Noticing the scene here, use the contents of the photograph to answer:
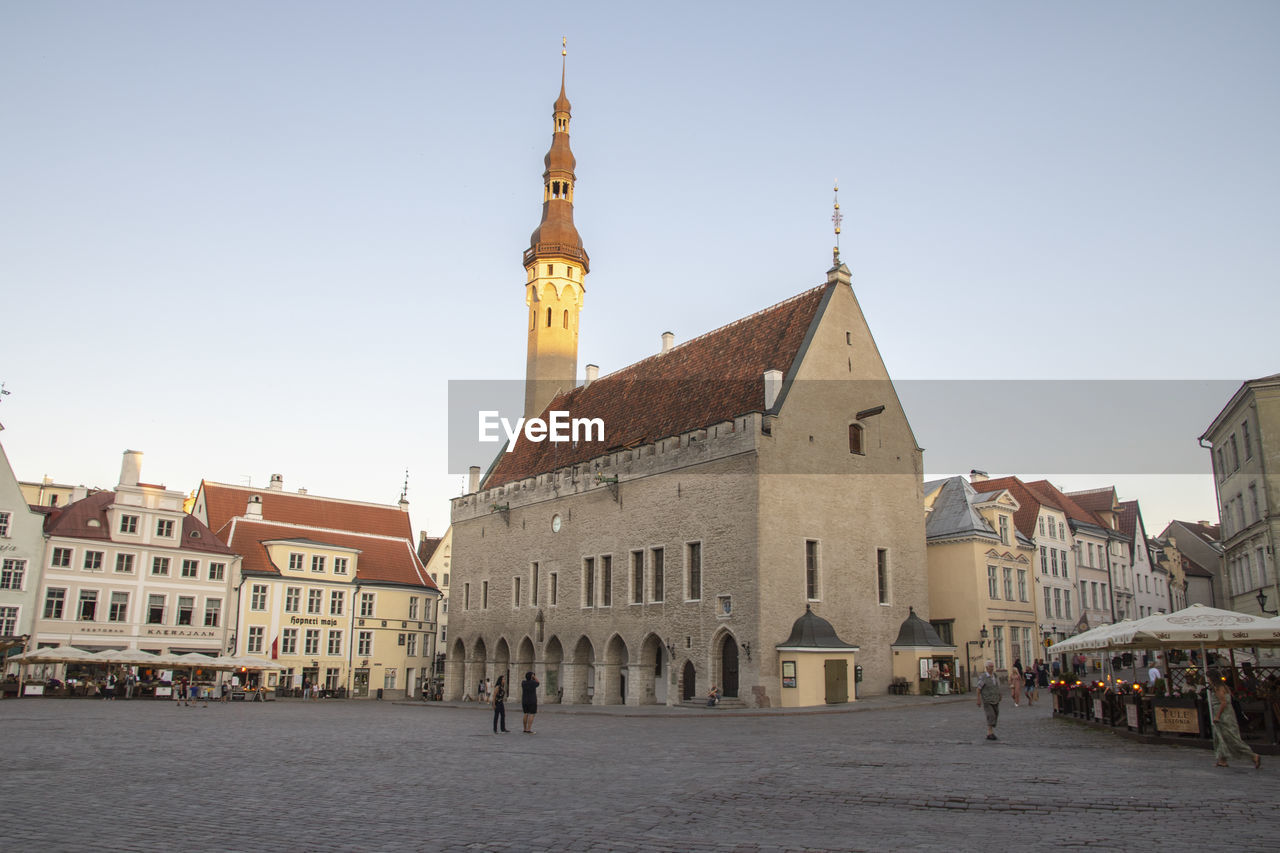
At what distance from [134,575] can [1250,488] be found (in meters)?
45.9

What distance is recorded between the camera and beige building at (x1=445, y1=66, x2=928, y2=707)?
3281 cm

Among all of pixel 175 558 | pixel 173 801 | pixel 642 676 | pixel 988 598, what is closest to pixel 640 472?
pixel 642 676

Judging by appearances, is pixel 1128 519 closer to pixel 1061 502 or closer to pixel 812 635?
pixel 1061 502

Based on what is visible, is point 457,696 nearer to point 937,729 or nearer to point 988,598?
point 988,598

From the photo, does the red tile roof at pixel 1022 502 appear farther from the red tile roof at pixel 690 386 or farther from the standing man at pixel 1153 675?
the red tile roof at pixel 690 386

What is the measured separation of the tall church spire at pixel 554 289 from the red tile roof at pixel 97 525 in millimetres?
17219

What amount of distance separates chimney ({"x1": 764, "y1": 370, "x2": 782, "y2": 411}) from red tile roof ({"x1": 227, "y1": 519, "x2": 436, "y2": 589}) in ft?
97.3

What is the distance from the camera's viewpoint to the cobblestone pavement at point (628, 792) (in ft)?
26.4

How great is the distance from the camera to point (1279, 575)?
30250mm

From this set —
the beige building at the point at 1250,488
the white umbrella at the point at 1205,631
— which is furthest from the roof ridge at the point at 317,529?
the white umbrella at the point at 1205,631

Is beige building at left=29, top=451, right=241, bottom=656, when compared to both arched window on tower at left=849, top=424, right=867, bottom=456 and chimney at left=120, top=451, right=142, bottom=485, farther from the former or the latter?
arched window on tower at left=849, top=424, right=867, bottom=456

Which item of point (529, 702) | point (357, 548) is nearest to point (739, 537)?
point (529, 702)

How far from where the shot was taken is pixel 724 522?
110ft

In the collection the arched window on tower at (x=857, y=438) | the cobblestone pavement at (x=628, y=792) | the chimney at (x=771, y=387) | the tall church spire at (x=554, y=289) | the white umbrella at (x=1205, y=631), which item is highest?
the tall church spire at (x=554, y=289)
